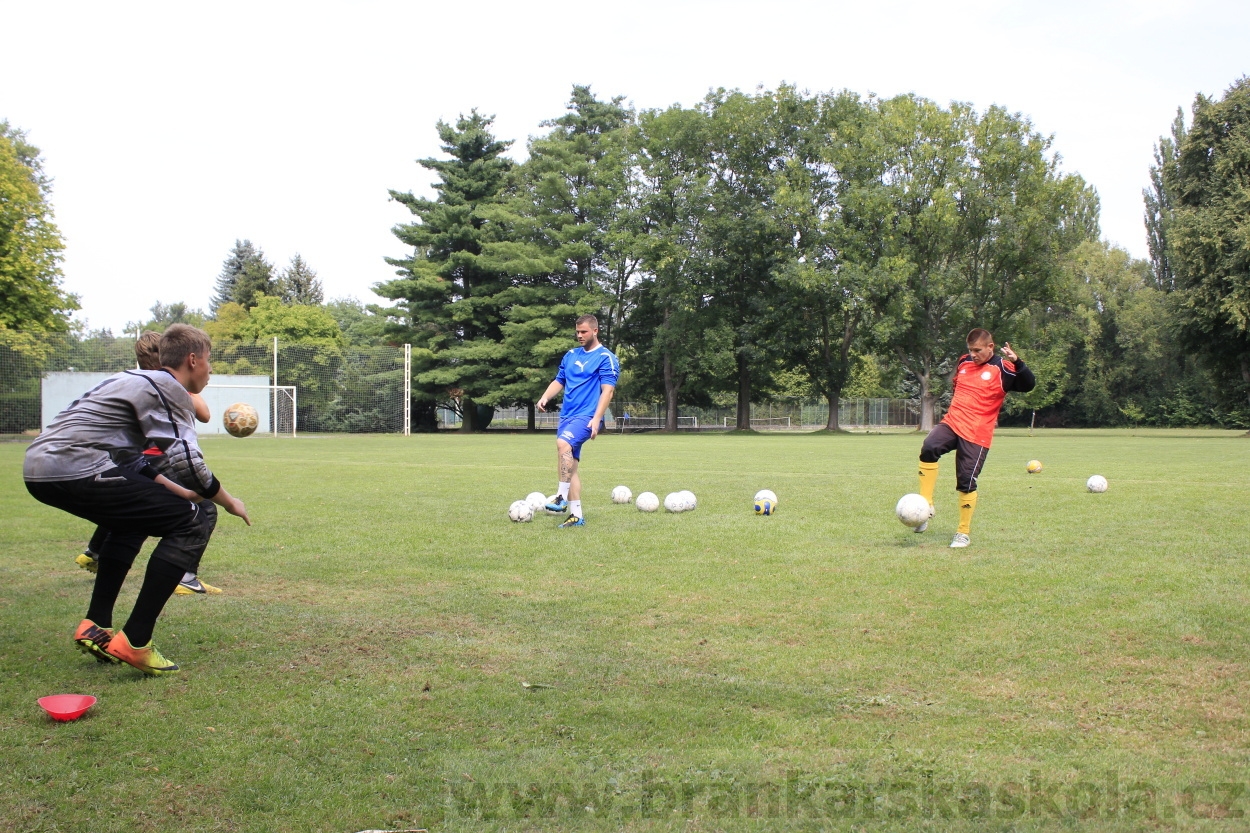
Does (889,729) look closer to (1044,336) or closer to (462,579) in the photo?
(462,579)

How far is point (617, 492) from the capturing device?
11992mm

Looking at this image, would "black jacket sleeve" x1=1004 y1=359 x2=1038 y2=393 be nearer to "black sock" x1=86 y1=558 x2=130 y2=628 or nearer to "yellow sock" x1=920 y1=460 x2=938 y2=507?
"yellow sock" x1=920 y1=460 x2=938 y2=507

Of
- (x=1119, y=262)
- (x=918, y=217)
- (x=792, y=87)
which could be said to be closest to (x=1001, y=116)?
(x=918, y=217)

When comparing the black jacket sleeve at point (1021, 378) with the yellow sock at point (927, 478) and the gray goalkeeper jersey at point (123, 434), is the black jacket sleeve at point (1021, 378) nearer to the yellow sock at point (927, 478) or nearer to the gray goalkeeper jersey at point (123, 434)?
the yellow sock at point (927, 478)

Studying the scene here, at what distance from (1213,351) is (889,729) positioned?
44.9m

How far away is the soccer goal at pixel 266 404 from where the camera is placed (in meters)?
39.4

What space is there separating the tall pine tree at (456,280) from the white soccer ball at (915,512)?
42652 mm

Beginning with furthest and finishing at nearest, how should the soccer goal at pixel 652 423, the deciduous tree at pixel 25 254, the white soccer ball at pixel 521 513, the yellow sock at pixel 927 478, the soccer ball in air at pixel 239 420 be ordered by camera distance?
the soccer goal at pixel 652 423, the deciduous tree at pixel 25 254, the soccer ball in air at pixel 239 420, the white soccer ball at pixel 521 513, the yellow sock at pixel 927 478

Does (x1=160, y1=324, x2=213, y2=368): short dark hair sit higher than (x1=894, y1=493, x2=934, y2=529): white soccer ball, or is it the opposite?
(x1=160, y1=324, x2=213, y2=368): short dark hair

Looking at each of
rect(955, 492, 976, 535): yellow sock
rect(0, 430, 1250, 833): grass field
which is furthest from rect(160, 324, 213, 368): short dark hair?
rect(955, 492, 976, 535): yellow sock

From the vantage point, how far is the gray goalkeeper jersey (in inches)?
176

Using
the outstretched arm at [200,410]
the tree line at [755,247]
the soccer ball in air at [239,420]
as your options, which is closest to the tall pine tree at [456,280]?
the tree line at [755,247]

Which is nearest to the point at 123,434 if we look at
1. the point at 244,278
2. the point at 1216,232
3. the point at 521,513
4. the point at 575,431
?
the point at 521,513

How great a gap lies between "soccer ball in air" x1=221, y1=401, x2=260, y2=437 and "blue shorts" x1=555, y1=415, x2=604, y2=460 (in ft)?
13.3
